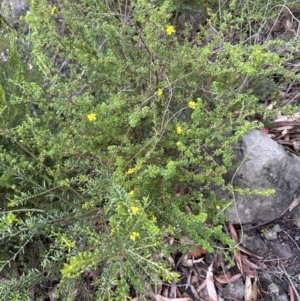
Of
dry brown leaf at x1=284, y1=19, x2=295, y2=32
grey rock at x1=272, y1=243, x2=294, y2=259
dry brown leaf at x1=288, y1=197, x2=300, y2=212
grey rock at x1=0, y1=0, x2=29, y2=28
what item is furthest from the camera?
grey rock at x1=0, y1=0, x2=29, y2=28

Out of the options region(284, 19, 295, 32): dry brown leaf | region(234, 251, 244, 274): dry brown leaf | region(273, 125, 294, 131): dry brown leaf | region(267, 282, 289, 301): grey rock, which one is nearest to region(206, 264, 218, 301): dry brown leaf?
region(234, 251, 244, 274): dry brown leaf

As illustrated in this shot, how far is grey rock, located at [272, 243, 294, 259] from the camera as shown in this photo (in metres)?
2.11

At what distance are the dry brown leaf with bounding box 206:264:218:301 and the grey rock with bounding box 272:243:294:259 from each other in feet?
1.20

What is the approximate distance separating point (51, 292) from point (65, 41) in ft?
4.36

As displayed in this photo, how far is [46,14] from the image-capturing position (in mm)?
1882

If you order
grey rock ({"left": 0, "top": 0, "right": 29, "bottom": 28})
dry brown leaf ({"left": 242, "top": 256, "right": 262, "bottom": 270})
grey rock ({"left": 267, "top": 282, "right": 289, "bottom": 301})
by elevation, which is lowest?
grey rock ({"left": 267, "top": 282, "right": 289, "bottom": 301})

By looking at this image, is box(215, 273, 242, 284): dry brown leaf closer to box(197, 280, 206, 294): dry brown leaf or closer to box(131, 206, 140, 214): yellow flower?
box(197, 280, 206, 294): dry brown leaf

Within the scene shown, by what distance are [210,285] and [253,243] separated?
0.33 meters

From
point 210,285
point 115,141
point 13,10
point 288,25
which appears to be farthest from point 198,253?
point 13,10

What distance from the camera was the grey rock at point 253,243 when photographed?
2146 millimetres

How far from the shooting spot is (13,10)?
2.99m

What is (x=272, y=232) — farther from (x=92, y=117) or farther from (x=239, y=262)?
(x=92, y=117)

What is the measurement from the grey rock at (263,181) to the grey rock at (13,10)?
196 cm

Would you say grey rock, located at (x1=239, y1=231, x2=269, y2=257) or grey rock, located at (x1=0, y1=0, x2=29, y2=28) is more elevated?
grey rock, located at (x1=0, y1=0, x2=29, y2=28)
